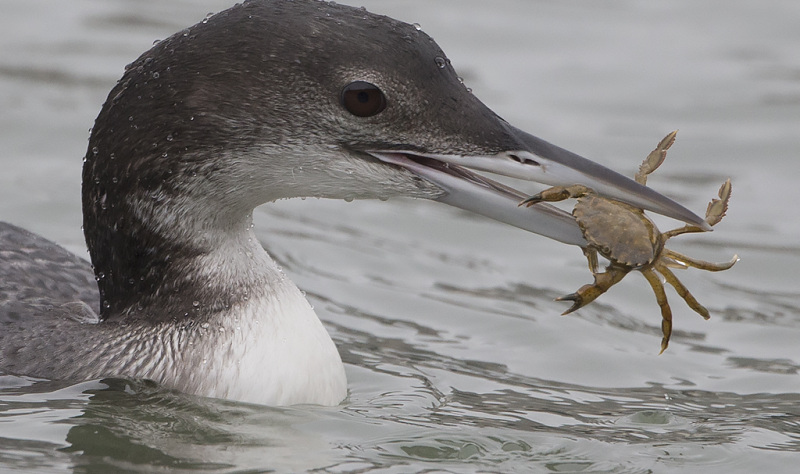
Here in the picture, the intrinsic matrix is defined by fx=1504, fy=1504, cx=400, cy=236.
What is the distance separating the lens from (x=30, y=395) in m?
5.75

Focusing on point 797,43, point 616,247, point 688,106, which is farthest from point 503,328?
point 797,43

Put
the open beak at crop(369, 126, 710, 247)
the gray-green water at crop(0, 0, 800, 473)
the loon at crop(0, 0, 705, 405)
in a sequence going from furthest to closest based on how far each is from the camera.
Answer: the gray-green water at crop(0, 0, 800, 473), the loon at crop(0, 0, 705, 405), the open beak at crop(369, 126, 710, 247)

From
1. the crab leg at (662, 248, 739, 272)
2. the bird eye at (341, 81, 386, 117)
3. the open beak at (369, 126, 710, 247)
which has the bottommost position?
the crab leg at (662, 248, 739, 272)

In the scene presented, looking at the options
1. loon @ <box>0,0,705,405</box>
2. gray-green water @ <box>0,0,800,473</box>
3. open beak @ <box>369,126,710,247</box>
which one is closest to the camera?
open beak @ <box>369,126,710,247</box>

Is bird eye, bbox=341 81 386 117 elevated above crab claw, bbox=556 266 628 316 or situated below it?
above

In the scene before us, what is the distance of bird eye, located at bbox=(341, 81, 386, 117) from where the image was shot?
17.8 ft

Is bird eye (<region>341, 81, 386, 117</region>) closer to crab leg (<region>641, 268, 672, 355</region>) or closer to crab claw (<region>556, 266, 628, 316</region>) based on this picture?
crab claw (<region>556, 266, 628, 316</region>)

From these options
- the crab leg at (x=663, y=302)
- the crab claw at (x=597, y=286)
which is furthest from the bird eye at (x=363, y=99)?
the crab leg at (x=663, y=302)

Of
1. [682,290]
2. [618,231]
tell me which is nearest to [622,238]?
[618,231]

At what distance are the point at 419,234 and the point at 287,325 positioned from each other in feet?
10.5

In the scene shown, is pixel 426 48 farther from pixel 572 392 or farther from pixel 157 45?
pixel 572 392

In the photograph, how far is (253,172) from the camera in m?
5.57

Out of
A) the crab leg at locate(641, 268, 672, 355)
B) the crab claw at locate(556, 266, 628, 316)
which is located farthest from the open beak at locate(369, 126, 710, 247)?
the crab leg at locate(641, 268, 672, 355)

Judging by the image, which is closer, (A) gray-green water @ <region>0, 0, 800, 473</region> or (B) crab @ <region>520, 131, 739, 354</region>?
(B) crab @ <region>520, 131, 739, 354</region>
